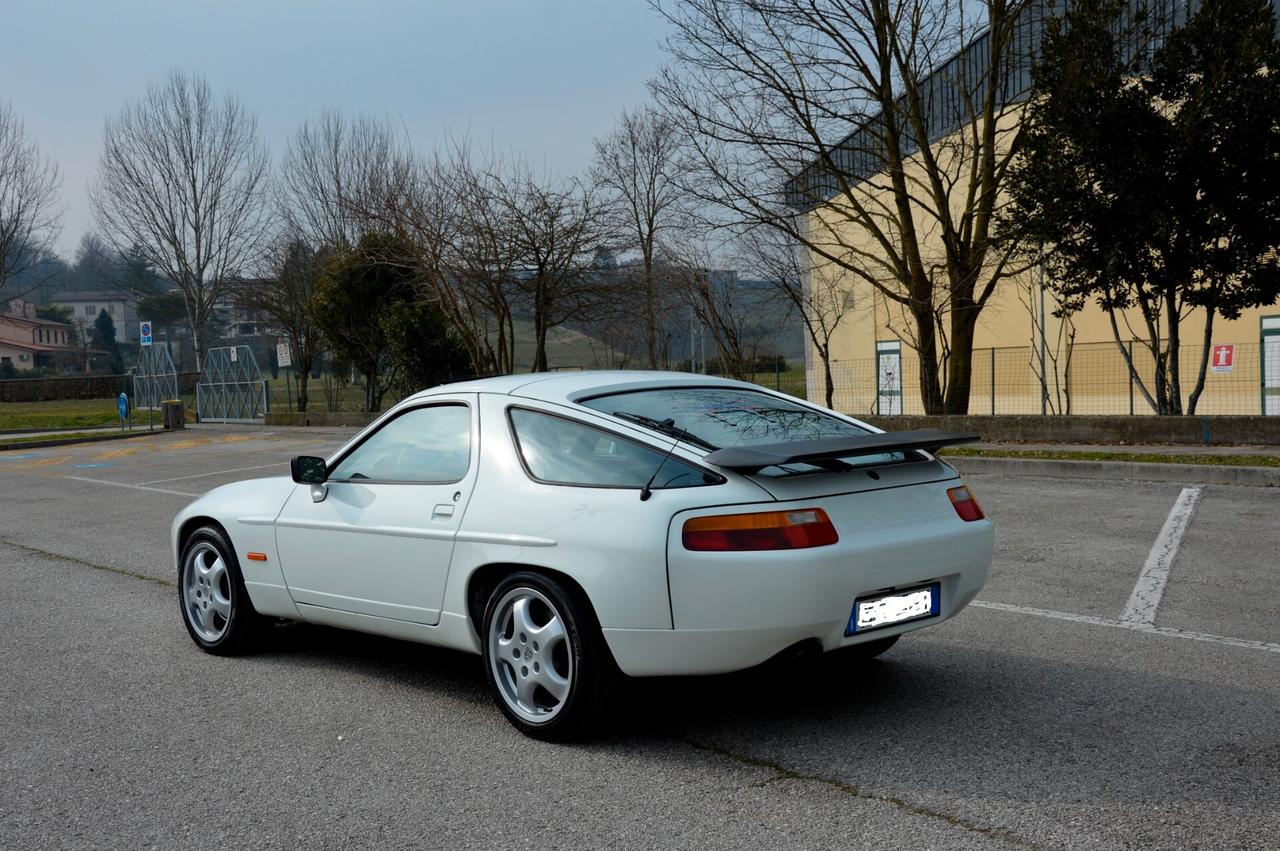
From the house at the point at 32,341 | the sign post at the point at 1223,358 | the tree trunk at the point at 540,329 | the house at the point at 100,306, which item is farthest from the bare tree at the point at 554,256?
the house at the point at 100,306

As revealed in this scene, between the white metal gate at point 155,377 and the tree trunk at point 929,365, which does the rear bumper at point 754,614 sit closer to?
the tree trunk at point 929,365

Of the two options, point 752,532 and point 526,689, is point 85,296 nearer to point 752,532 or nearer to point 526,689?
point 526,689

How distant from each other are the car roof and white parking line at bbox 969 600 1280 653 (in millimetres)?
2359

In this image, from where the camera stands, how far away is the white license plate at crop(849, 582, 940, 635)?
427 cm

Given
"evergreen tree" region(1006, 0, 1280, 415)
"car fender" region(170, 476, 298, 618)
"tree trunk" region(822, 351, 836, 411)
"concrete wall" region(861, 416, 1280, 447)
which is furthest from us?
"tree trunk" region(822, 351, 836, 411)

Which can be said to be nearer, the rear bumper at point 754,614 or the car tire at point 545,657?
the rear bumper at point 754,614

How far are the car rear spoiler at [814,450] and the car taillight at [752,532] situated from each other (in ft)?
0.60

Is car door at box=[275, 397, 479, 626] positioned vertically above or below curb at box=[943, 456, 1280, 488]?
above

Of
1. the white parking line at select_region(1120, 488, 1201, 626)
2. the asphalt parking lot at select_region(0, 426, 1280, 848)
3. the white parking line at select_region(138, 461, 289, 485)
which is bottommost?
the asphalt parking lot at select_region(0, 426, 1280, 848)

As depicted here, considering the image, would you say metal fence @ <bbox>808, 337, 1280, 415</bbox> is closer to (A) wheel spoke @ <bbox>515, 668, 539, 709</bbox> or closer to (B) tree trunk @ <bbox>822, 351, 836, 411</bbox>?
(B) tree trunk @ <bbox>822, 351, 836, 411</bbox>

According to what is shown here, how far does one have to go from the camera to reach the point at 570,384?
5.07 meters

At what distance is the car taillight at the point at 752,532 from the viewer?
406cm

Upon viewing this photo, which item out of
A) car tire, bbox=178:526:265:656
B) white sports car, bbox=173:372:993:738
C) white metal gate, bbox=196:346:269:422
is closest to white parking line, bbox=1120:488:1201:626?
white sports car, bbox=173:372:993:738

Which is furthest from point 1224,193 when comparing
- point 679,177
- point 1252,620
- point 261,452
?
point 261,452
